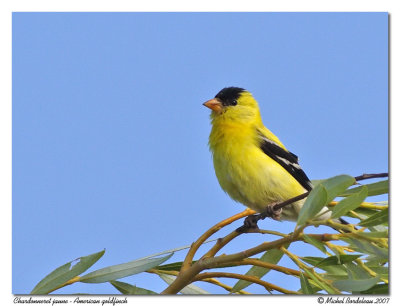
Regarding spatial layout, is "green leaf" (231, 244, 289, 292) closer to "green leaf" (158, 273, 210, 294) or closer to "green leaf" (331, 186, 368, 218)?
"green leaf" (158, 273, 210, 294)

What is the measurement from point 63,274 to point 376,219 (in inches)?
44.1

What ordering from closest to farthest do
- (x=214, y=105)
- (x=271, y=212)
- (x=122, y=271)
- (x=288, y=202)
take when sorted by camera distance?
(x=288, y=202) < (x=122, y=271) < (x=271, y=212) < (x=214, y=105)

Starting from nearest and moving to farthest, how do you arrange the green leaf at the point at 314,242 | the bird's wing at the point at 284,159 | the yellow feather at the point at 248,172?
the green leaf at the point at 314,242, the yellow feather at the point at 248,172, the bird's wing at the point at 284,159

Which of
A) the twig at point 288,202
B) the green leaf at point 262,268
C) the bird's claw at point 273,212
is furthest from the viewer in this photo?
the bird's claw at point 273,212

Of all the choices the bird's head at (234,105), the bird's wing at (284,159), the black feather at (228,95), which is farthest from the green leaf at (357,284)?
the black feather at (228,95)

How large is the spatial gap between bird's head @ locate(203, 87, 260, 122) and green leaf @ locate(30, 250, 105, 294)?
1.28 meters

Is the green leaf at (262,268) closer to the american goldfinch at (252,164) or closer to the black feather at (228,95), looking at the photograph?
the american goldfinch at (252,164)

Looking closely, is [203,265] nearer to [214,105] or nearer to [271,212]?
[271,212]

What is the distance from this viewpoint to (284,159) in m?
2.71

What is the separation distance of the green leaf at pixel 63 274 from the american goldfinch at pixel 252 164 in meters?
0.89

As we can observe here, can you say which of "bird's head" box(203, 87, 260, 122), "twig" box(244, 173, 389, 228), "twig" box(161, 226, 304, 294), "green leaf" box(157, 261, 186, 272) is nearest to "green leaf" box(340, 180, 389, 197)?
"twig" box(244, 173, 389, 228)

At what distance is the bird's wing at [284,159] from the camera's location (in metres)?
2.66

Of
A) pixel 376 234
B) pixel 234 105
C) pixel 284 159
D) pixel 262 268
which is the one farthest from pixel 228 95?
pixel 376 234
